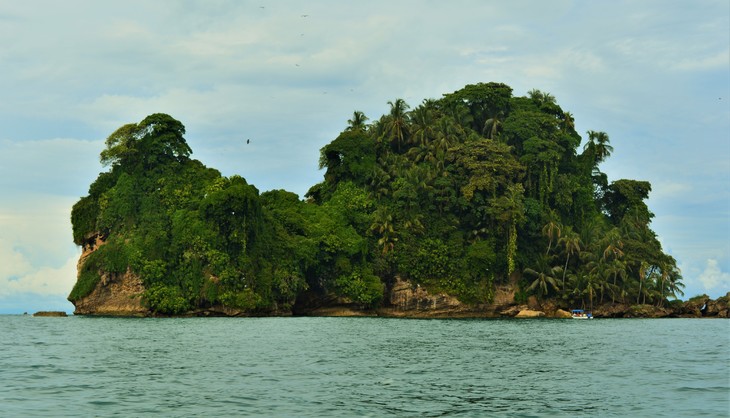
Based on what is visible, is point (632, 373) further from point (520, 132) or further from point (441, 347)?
point (520, 132)

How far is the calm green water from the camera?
18.4 m

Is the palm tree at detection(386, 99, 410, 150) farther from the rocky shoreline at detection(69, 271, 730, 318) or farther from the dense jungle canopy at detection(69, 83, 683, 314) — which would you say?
the rocky shoreline at detection(69, 271, 730, 318)

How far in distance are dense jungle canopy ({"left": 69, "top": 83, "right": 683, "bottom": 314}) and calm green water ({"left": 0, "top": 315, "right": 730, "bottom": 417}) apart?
3135cm

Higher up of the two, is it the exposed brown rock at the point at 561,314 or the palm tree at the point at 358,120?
the palm tree at the point at 358,120

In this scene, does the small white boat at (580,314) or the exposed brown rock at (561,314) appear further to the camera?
the exposed brown rock at (561,314)

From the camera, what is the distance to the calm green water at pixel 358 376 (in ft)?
60.4

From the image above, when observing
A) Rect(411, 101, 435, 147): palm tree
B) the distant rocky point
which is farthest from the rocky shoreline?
Rect(411, 101, 435, 147): palm tree

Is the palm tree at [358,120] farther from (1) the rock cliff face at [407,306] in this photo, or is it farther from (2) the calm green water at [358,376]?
(2) the calm green water at [358,376]

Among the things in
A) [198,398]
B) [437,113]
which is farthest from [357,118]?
[198,398]

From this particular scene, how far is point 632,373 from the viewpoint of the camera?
25.5 metres

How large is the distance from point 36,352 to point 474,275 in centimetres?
5280

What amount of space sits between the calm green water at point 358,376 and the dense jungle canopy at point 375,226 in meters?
31.3

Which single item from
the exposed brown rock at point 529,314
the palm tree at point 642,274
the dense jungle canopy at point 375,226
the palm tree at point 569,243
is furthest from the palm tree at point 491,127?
the palm tree at point 642,274

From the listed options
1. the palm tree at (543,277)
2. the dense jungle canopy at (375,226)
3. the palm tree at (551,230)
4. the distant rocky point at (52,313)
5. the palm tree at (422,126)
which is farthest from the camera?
the palm tree at (422,126)
